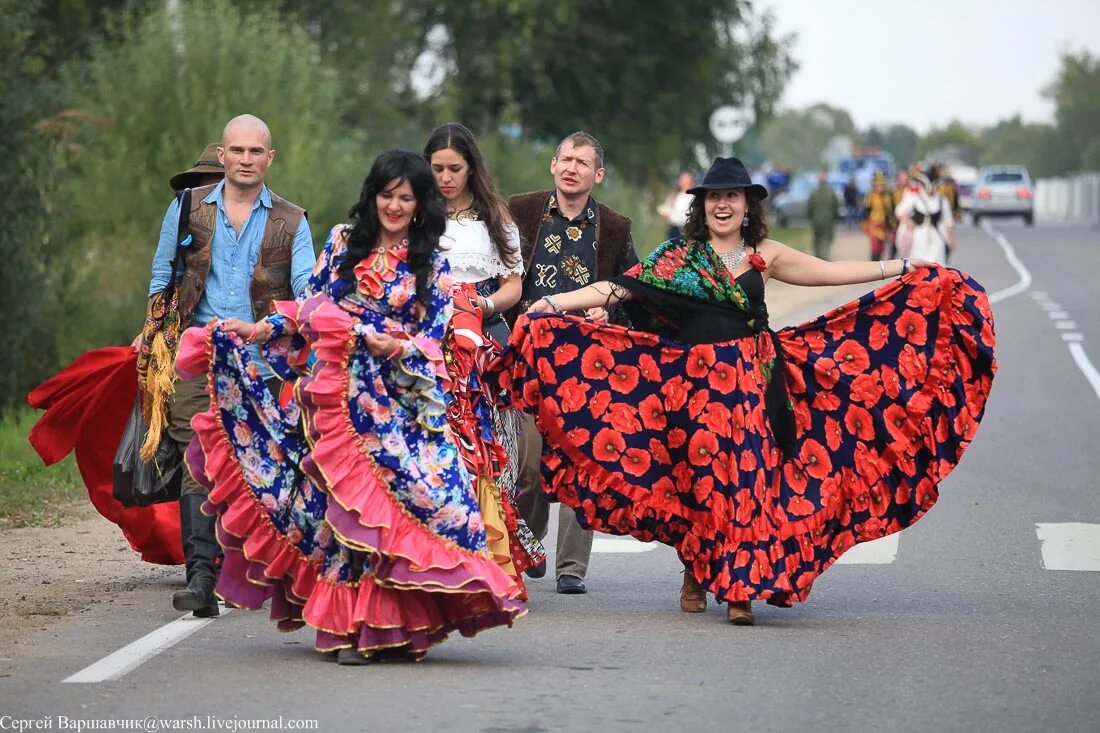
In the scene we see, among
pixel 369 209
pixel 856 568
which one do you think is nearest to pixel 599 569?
pixel 856 568

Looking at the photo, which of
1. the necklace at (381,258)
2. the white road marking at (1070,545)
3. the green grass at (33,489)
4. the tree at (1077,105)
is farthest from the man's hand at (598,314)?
the tree at (1077,105)

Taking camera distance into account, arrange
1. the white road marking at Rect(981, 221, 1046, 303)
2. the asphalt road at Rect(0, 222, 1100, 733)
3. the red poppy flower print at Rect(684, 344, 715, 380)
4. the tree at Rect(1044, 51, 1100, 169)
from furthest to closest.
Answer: the tree at Rect(1044, 51, 1100, 169), the white road marking at Rect(981, 221, 1046, 303), the red poppy flower print at Rect(684, 344, 715, 380), the asphalt road at Rect(0, 222, 1100, 733)

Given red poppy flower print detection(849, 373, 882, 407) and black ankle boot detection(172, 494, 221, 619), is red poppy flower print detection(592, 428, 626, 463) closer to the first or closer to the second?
red poppy flower print detection(849, 373, 882, 407)

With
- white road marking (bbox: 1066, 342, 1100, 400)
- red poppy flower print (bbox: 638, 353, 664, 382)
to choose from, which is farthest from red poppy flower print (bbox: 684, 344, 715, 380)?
white road marking (bbox: 1066, 342, 1100, 400)

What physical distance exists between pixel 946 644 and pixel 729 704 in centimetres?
153

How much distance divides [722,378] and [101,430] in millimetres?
3114

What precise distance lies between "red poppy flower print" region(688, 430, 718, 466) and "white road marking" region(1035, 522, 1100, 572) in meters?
2.38

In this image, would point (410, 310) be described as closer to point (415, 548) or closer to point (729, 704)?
point (415, 548)

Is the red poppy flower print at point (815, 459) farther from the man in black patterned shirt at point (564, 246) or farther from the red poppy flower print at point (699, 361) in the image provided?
the man in black patterned shirt at point (564, 246)

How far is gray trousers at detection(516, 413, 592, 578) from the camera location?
9.30 m

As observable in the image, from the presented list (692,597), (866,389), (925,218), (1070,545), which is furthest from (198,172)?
(925,218)

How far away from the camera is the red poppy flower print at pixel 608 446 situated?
335 inches

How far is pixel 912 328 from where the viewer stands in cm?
871

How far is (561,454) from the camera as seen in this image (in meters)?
8.59
